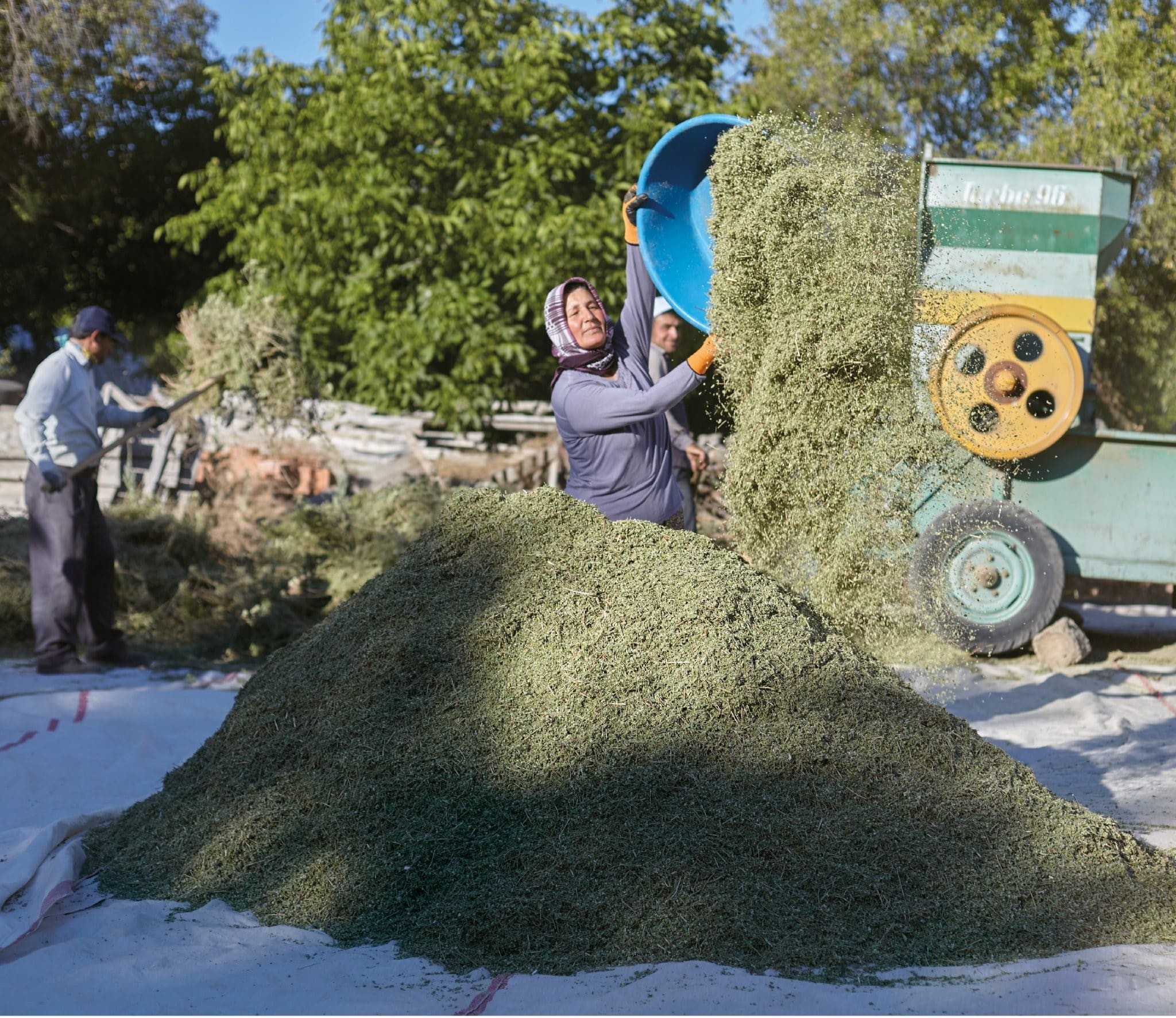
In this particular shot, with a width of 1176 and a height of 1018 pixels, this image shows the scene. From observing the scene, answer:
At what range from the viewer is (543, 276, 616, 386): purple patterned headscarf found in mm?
3605

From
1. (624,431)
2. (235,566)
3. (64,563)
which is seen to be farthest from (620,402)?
(235,566)

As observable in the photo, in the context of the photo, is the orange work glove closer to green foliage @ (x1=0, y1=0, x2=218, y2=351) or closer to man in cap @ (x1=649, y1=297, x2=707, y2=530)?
man in cap @ (x1=649, y1=297, x2=707, y2=530)

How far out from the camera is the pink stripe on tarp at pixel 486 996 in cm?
214

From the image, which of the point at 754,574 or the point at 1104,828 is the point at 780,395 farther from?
the point at 1104,828

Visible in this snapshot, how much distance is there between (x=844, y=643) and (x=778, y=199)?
4.01 ft

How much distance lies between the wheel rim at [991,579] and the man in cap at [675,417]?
4.71 feet

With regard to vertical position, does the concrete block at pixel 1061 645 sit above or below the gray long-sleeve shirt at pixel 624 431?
below

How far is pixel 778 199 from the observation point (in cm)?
318

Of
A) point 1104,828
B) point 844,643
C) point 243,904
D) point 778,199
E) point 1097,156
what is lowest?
point 243,904

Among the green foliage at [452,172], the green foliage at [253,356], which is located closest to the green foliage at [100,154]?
the green foliage at [452,172]

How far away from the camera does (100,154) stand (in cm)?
1218

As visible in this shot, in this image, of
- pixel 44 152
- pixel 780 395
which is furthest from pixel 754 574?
pixel 44 152

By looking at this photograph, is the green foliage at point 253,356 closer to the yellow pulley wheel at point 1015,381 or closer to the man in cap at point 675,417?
the man in cap at point 675,417

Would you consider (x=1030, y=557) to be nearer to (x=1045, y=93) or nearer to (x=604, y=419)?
(x=604, y=419)
